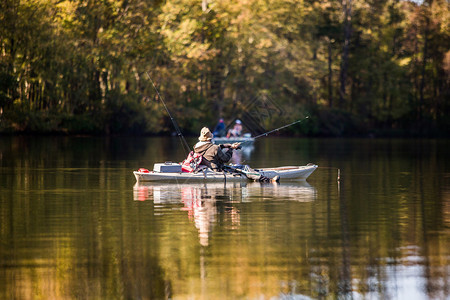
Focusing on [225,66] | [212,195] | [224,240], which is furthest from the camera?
[225,66]

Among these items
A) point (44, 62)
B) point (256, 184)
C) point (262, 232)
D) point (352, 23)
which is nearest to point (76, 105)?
point (44, 62)

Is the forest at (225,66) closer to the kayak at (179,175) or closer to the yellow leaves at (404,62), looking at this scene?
the yellow leaves at (404,62)

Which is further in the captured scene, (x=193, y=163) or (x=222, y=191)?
(x=193, y=163)

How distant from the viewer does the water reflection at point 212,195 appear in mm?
16344

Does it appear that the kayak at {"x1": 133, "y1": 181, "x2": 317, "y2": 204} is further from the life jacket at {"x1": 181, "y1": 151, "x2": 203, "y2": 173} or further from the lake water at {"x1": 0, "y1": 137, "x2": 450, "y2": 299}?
the life jacket at {"x1": 181, "y1": 151, "x2": 203, "y2": 173}

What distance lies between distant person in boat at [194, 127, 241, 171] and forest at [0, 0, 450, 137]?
36987mm

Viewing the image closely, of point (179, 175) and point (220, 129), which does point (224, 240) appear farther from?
point (220, 129)

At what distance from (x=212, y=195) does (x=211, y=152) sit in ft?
12.5

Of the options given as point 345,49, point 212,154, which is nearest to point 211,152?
point 212,154

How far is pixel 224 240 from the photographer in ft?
43.3

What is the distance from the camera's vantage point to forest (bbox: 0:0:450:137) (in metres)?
64.7

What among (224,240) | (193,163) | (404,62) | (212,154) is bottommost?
(224,240)

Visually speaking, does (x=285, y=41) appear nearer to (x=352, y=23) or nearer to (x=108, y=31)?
(x=352, y=23)

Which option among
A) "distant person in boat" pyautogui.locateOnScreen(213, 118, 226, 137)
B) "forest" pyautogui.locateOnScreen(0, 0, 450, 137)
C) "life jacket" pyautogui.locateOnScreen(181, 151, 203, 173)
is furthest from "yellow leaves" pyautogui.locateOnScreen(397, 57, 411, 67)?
"life jacket" pyautogui.locateOnScreen(181, 151, 203, 173)
